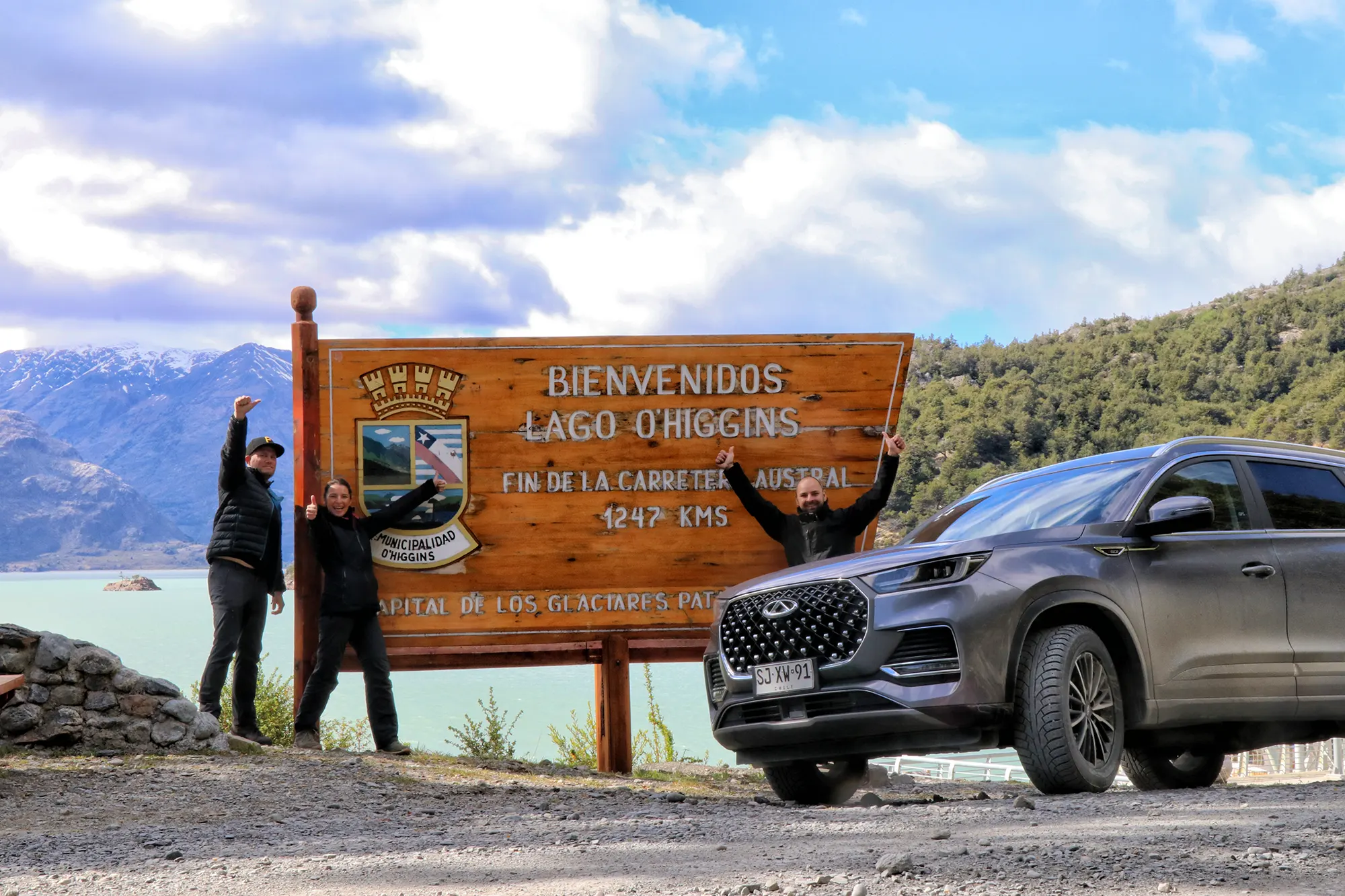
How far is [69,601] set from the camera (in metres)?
111

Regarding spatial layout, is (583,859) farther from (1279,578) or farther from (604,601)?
(604,601)

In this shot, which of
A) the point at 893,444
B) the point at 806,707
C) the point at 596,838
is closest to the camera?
the point at 596,838

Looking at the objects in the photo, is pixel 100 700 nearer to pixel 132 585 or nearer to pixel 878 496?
pixel 878 496

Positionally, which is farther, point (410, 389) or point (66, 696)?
point (410, 389)

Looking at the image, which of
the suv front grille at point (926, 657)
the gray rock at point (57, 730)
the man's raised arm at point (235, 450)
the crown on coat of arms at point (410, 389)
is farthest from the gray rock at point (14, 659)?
the suv front grille at point (926, 657)

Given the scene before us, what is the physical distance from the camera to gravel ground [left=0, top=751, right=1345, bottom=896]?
441cm

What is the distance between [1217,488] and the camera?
7.42 m

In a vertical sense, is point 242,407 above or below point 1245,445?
→ above

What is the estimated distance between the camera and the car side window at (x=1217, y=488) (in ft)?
23.8

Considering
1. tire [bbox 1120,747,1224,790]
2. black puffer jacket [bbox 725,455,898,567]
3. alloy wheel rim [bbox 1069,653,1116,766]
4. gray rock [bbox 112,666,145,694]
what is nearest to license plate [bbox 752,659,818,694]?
alloy wheel rim [bbox 1069,653,1116,766]

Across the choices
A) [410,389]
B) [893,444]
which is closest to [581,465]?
[410,389]

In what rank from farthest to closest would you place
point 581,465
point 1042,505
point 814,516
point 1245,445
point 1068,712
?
point 581,465 < point 814,516 < point 1245,445 < point 1042,505 < point 1068,712

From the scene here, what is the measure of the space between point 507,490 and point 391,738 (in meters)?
2.12

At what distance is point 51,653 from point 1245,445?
7704 millimetres
